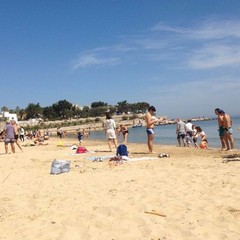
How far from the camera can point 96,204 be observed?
212 inches

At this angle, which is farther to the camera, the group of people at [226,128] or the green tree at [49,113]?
the green tree at [49,113]

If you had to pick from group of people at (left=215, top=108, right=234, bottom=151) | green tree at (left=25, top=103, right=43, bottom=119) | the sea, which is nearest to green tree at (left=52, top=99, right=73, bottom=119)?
green tree at (left=25, top=103, right=43, bottom=119)

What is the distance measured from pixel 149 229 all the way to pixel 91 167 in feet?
17.6

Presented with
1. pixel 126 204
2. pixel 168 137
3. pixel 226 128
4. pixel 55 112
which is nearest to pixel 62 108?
pixel 55 112

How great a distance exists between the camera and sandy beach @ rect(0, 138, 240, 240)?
13.9 ft

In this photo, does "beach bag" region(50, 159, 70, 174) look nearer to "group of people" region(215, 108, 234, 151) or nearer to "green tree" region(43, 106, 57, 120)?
"group of people" region(215, 108, 234, 151)

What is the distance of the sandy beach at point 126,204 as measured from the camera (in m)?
4.25

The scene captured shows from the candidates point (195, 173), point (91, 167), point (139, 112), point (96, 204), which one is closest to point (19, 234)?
point (96, 204)

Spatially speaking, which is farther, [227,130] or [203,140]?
[203,140]

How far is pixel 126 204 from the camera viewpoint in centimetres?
529

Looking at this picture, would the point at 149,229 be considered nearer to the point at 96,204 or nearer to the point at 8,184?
the point at 96,204

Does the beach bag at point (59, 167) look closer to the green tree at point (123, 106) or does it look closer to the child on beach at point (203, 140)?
the child on beach at point (203, 140)

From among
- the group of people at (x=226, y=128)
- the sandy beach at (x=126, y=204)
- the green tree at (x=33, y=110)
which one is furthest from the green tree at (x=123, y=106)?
the sandy beach at (x=126, y=204)

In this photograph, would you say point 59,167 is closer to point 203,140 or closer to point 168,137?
point 203,140
